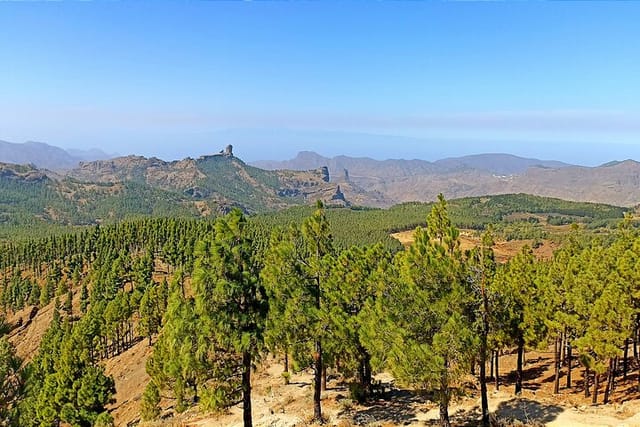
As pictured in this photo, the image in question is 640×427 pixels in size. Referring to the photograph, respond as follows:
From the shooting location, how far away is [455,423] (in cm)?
2947

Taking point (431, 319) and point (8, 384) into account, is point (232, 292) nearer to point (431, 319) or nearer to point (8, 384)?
point (8, 384)

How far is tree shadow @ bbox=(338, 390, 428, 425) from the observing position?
30438 millimetres

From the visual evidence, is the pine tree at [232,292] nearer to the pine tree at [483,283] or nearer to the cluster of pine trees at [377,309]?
the cluster of pine trees at [377,309]

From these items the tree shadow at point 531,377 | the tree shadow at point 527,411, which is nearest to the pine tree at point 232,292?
the tree shadow at point 527,411

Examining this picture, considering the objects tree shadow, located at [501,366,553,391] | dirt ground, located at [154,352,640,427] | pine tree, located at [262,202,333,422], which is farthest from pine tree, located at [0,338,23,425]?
tree shadow, located at [501,366,553,391]

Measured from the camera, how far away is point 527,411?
3133cm

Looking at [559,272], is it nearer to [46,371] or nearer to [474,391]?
[474,391]

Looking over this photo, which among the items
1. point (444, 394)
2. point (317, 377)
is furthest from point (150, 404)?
point (444, 394)

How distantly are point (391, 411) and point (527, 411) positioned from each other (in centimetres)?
904

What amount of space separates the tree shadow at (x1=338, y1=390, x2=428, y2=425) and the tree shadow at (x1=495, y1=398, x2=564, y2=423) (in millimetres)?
5627

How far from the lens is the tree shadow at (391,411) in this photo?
30.4m

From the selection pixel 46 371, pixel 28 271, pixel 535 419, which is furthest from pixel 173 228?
pixel 535 419

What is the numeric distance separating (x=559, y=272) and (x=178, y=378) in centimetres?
2903

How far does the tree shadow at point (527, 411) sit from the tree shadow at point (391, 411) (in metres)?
5.63
